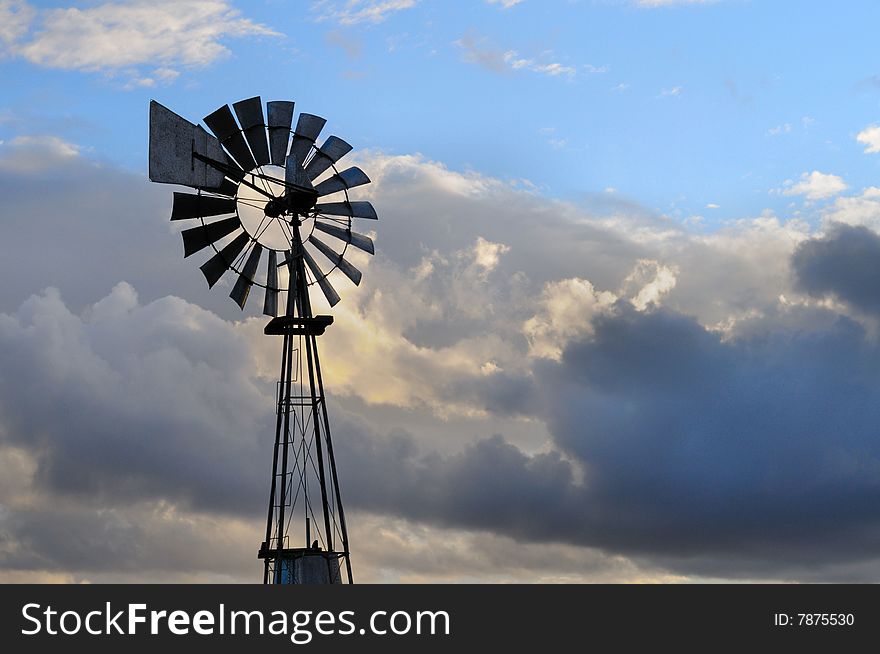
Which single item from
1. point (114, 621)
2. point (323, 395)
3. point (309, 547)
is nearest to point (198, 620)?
point (114, 621)

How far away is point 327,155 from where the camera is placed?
35750 mm

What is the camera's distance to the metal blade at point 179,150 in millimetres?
30688

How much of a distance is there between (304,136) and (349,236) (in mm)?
3316

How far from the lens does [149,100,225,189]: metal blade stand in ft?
101

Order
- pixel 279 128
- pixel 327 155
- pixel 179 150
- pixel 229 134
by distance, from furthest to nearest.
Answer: pixel 327 155
pixel 279 128
pixel 229 134
pixel 179 150

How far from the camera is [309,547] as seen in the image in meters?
33.8

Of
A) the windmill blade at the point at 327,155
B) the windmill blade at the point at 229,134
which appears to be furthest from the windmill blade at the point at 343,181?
the windmill blade at the point at 229,134

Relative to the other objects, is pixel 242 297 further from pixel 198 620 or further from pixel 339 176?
pixel 198 620

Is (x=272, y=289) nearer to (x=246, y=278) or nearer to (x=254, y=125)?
(x=246, y=278)

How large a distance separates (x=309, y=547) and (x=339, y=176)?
11.0 m

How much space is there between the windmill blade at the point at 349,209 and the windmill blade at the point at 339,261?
0.91 m

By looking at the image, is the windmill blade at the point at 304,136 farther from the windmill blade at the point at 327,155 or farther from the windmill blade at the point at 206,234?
the windmill blade at the point at 206,234

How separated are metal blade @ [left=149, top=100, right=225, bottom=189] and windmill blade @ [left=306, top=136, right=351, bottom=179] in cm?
307

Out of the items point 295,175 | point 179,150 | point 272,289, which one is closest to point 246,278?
point 272,289
